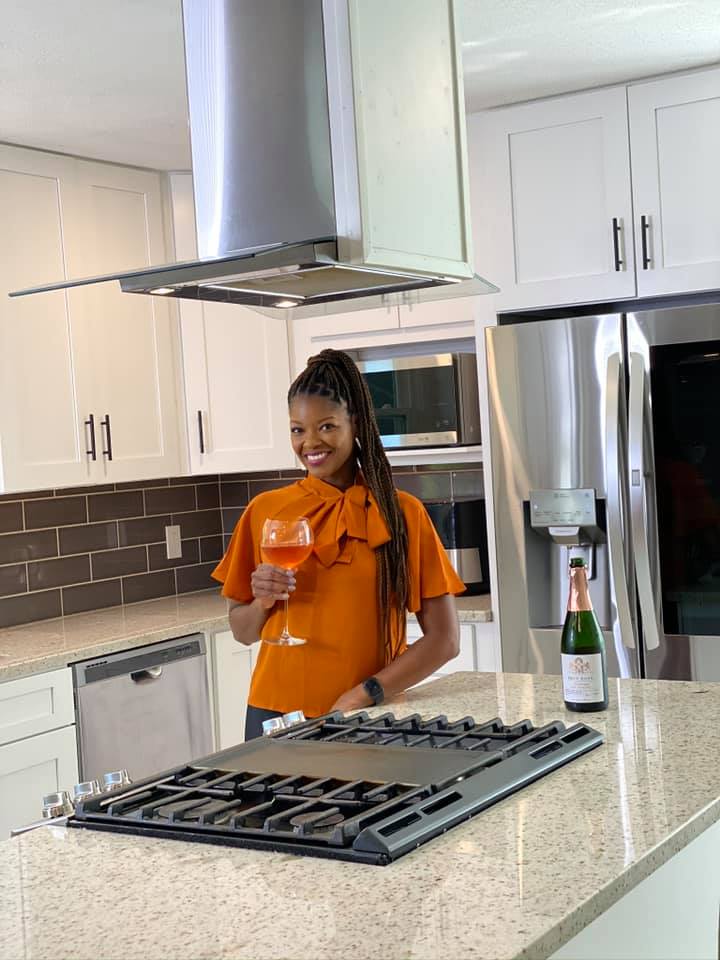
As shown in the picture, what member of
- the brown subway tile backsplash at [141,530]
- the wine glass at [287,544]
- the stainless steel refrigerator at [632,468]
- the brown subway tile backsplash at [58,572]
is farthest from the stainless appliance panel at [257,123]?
the brown subway tile backsplash at [141,530]

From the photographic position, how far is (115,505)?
449 centimetres

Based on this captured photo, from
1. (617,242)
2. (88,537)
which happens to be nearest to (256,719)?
(617,242)

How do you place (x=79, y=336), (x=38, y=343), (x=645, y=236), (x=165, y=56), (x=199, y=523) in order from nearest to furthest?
(x=165, y=56) → (x=645, y=236) → (x=38, y=343) → (x=79, y=336) → (x=199, y=523)

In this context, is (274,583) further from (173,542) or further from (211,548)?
(211,548)

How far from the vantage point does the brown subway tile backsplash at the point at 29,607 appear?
13.3ft

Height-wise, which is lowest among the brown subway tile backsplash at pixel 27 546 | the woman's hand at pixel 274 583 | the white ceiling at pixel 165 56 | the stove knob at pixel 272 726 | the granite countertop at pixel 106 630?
the granite countertop at pixel 106 630

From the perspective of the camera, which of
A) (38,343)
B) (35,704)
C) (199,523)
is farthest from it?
(199,523)

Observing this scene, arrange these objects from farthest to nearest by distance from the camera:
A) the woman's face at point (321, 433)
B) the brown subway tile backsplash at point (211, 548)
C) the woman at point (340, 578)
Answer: the brown subway tile backsplash at point (211, 548) → the woman's face at point (321, 433) → the woman at point (340, 578)

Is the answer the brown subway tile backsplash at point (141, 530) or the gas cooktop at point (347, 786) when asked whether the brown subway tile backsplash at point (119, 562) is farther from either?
the gas cooktop at point (347, 786)

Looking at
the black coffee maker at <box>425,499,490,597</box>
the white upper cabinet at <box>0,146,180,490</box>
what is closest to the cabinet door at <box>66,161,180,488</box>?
the white upper cabinet at <box>0,146,180,490</box>

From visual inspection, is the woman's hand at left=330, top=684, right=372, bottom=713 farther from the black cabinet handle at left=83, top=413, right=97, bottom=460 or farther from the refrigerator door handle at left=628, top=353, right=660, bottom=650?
the black cabinet handle at left=83, top=413, right=97, bottom=460

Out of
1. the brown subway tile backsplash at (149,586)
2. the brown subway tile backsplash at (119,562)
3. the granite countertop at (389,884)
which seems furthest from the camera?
the brown subway tile backsplash at (149,586)

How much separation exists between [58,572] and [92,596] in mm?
173

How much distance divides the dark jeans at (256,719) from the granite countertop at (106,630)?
3.69 feet
